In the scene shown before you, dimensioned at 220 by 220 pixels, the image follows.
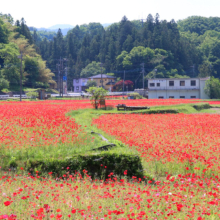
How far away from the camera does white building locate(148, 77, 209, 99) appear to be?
245 feet

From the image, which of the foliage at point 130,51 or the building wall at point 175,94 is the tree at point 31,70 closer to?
the foliage at point 130,51

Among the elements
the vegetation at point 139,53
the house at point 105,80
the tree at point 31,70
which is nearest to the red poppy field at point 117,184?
the tree at point 31,70

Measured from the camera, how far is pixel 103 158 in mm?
9734

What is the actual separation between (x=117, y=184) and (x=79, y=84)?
385ft

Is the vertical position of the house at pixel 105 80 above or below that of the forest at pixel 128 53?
below

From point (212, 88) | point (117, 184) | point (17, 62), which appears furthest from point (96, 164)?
point (17, 62)

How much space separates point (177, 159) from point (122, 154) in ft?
8.03

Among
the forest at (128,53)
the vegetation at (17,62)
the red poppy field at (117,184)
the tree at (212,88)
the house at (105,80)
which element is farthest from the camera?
the house at (105,80)

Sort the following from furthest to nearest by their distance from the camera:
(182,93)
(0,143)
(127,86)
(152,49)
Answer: (152,49) → (127,86) → (182,93) → (0,143)

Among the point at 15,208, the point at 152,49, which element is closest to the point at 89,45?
the point at 152,49

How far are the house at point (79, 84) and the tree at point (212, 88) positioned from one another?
58484 millimetres

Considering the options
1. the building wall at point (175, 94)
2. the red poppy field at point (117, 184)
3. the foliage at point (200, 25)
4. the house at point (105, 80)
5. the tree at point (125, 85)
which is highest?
the foliage at point (200, 25)

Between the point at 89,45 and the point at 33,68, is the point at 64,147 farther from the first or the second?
the point at 89,45

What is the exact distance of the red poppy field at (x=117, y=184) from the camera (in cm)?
582
